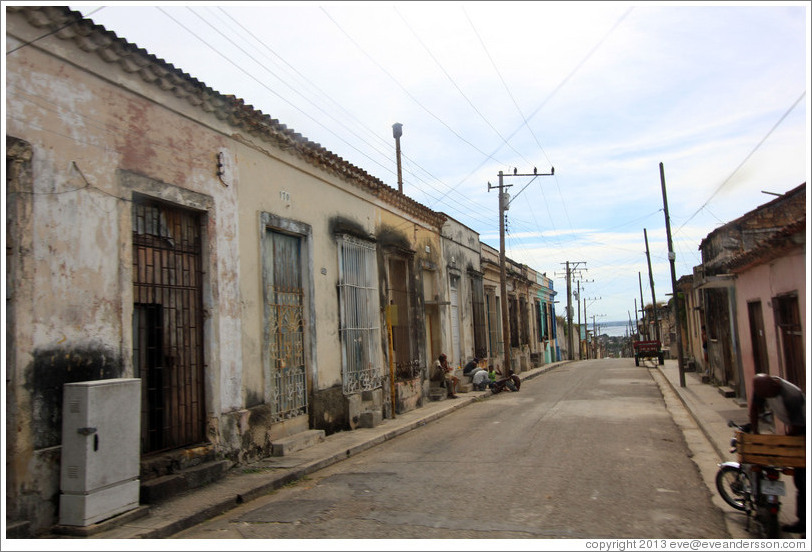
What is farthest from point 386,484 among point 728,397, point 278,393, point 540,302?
point 540,302

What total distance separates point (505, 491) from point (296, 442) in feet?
13.5

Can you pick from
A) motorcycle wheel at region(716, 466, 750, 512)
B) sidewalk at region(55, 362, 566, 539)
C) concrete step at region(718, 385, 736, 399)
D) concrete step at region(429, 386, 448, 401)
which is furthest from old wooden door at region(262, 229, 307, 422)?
concrete step at region(718, 385, 736, 399)

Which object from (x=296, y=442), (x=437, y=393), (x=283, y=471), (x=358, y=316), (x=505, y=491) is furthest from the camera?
(x=437, y=393)

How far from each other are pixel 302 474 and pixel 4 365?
13.5 ft

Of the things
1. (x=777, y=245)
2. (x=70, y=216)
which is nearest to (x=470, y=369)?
(x=777, y=245)

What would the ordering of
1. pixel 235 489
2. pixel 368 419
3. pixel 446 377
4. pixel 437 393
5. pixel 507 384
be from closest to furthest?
pixel 235 489 < pixel 368 419 < pixel 437 393 < pixel 446 377 < pixel 507 384

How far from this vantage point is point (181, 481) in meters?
7.00

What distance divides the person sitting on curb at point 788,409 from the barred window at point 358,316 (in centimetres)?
800

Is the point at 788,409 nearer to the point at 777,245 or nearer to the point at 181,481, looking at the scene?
the point at 777,245

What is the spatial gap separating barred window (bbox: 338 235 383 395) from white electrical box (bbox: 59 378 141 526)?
612 cm

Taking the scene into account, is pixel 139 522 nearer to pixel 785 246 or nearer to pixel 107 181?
pixel 107 181

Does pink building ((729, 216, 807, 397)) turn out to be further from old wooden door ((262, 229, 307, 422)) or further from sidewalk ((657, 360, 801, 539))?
old wooden door ((262, 229, 307, 422))

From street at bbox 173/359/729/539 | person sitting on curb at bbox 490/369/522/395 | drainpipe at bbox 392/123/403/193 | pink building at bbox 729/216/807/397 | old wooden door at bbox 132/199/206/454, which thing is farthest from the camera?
drainpipe at bbox 392/123/403/193

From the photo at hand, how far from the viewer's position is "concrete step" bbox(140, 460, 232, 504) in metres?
6.53
